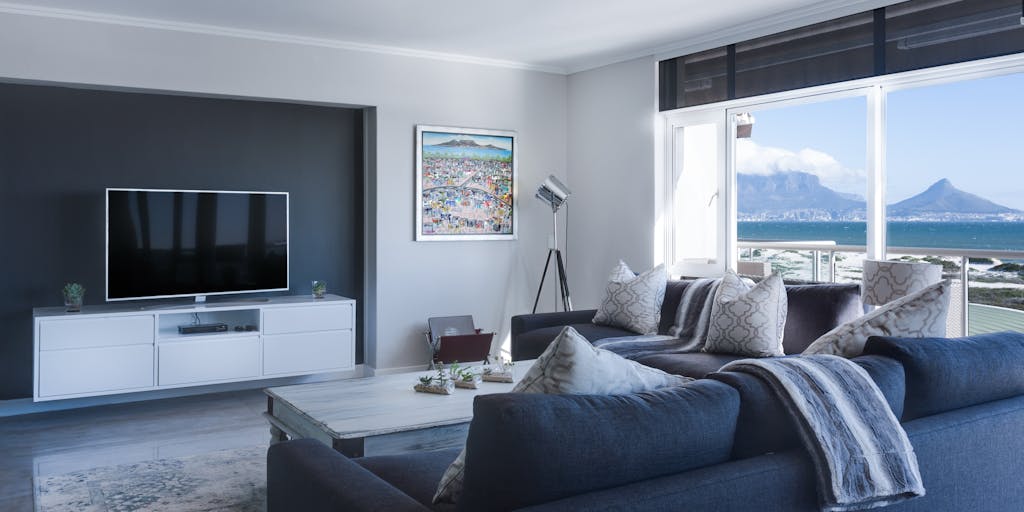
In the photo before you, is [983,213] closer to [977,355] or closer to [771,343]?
[771,343]

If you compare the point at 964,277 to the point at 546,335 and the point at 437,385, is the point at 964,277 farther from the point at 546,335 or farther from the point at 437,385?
the point at 437,385

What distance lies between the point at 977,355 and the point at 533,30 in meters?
4.18

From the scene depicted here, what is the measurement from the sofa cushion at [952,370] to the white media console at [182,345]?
4.45 m

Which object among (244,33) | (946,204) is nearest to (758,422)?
(244,33)

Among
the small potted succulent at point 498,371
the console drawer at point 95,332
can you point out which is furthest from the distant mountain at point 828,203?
the console drawer at point 95,332

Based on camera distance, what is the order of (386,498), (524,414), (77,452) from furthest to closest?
1. (77,452)
2. (386,498)
3. (524,414)

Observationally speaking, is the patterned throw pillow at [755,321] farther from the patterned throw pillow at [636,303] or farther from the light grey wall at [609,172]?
the light grey wall at [609,172]

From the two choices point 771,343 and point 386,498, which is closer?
point 386,498

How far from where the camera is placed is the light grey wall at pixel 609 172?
6625 mm

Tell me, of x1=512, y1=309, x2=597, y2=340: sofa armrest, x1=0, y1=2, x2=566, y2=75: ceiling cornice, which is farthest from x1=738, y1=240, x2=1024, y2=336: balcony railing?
x1=0, y1=2, x2=566, y2=75: ceiling cornice

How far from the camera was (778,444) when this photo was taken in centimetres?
194

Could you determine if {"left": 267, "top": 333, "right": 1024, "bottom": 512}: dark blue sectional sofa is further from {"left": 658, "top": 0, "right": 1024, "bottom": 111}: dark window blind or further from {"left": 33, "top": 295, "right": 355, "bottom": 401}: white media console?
{"left": 33, "top": 295, "right": 355, "bottom": 401}: white media console

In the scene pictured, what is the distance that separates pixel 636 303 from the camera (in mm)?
5484

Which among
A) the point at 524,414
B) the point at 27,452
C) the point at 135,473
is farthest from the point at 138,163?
the point at 524,414
